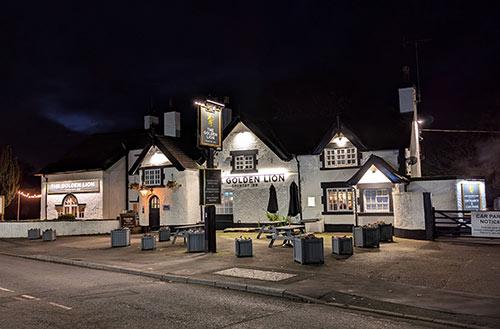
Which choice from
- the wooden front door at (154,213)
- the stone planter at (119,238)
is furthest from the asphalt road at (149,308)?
the wooden front door at (154,213)

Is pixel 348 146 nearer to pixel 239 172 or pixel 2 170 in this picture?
pixel 239 172

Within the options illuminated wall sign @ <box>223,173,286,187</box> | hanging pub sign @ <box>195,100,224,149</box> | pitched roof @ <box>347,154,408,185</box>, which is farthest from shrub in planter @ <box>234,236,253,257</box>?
illuminated wall sign @ <box>223,173,286,187</box>

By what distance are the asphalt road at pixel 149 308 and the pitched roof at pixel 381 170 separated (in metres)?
13.1

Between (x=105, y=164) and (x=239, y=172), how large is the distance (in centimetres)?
1088

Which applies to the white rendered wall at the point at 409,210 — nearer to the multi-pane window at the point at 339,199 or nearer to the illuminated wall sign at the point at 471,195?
the illuminated wall sign at the point at 471,195

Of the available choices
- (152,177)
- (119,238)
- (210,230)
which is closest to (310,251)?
(210,230)

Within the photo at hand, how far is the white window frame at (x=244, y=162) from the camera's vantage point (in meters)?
27.4

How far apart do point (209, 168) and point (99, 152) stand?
66.7 feet

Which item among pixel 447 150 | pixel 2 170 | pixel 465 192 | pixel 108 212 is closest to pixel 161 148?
pixel 108 212

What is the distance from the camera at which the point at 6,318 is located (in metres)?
7.77

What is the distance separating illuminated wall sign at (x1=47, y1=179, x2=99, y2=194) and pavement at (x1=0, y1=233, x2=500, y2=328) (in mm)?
12266

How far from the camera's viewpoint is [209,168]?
17094mm

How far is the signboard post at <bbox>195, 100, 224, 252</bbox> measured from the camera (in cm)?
1655

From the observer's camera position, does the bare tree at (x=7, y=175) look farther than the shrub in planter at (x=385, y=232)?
Yes
